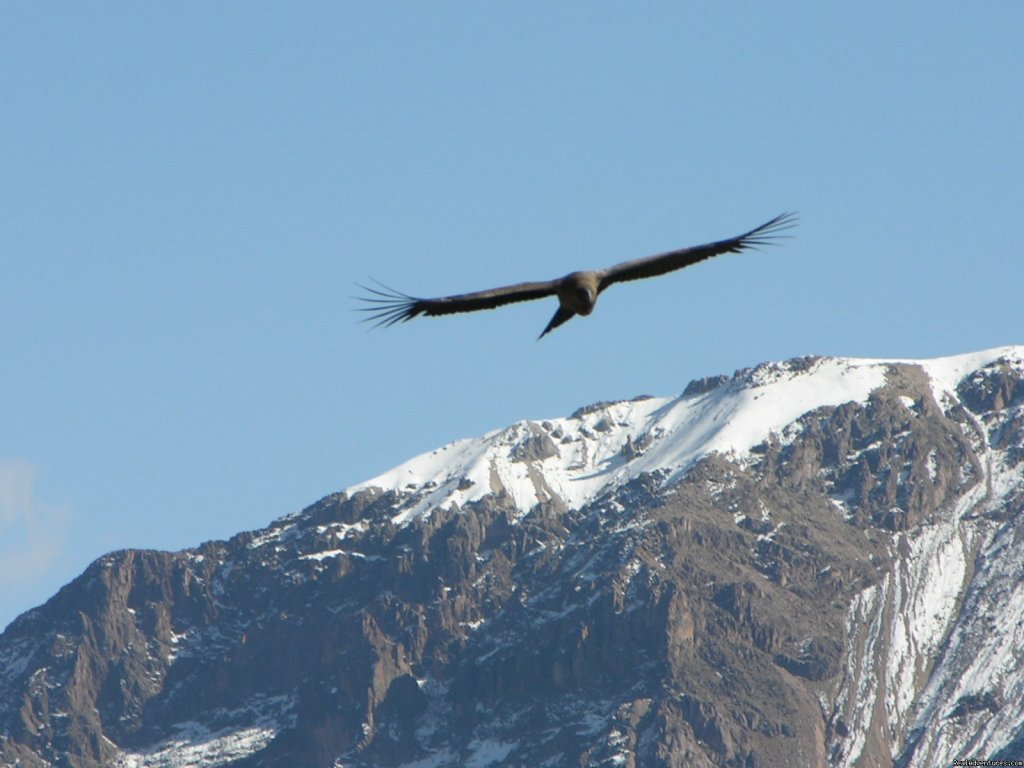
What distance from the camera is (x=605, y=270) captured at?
4541 cm

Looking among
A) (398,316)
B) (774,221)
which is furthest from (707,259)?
(398,316)

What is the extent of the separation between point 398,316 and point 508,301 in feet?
7.36

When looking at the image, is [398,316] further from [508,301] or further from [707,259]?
[707,259]

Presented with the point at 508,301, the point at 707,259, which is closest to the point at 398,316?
the point at 508,301

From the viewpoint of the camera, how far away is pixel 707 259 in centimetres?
4666

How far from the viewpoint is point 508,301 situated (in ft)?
146

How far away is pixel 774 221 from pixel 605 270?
3135mm

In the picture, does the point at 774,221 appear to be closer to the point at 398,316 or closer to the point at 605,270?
the point at 605,270

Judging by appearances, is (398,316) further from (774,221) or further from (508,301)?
(774,221)

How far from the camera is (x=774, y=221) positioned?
4516cm

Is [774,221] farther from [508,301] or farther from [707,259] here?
[508,301]

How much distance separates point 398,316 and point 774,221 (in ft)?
22.8

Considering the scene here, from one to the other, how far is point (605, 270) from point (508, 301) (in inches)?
80.5

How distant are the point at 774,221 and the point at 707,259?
194 centimetres
